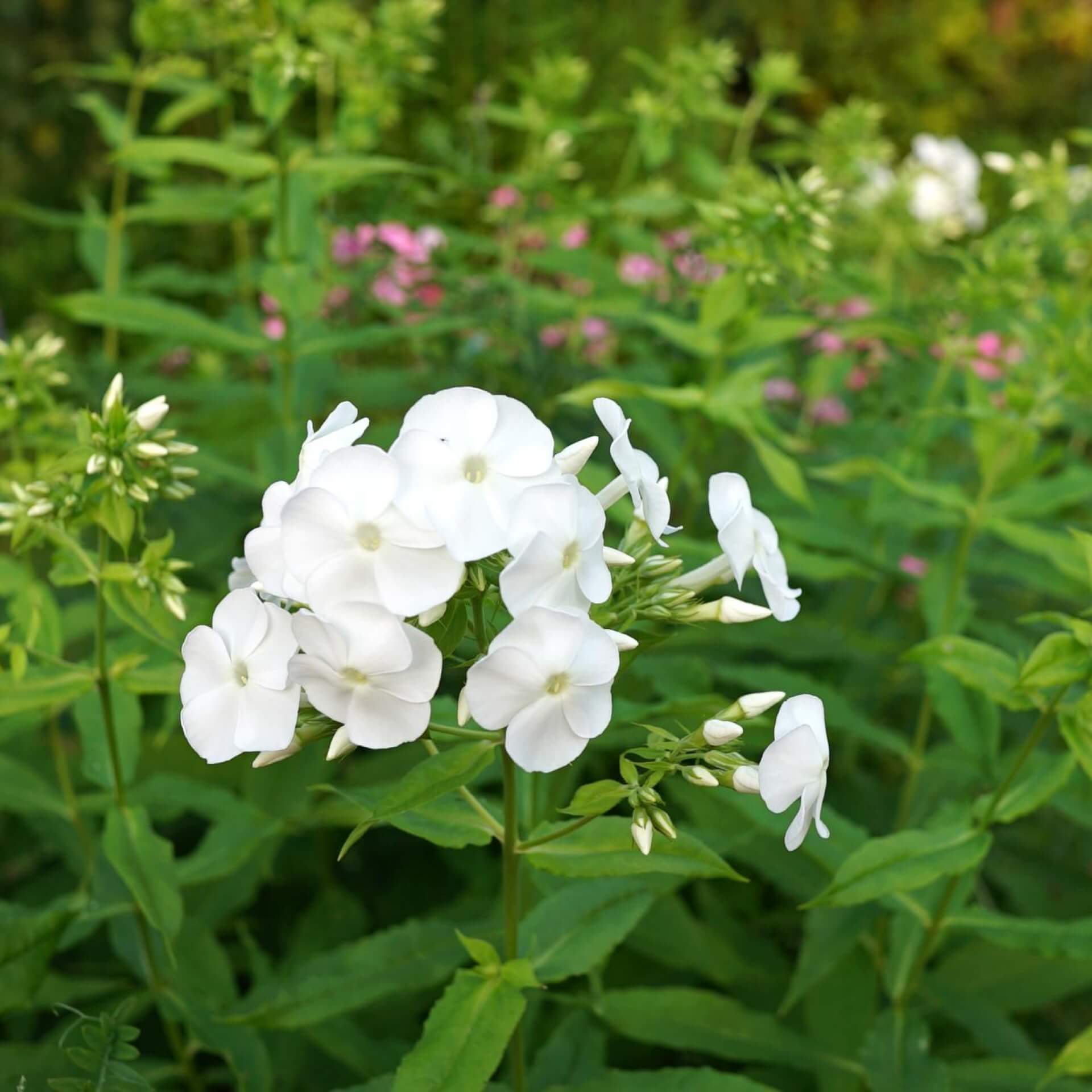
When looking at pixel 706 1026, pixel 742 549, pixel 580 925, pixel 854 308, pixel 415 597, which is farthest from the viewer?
pixel 854 308

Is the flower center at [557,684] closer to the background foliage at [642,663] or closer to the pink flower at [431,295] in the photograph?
the background foliage at [642,663]

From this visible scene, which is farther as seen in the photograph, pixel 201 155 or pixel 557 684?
pixel 201 155

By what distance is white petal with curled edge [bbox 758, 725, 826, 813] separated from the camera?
118cm

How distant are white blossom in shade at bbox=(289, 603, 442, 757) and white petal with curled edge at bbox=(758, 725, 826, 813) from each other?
12.9 inches

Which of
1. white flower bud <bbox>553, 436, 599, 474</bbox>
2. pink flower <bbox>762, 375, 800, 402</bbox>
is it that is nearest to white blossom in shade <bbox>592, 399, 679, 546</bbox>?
white flower bud <bbox>553, 436, 599, 474</bbox>

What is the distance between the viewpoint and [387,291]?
10.9 feet

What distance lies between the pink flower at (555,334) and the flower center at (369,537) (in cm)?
231

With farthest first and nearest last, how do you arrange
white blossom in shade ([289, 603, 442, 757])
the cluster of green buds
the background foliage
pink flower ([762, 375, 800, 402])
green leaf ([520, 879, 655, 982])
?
pink flower ([762, 375, 800, 402])
the background foliage
green leaf ([520, 879, 655, 982])
the cluster of green buds
white blossom in shade ([289, 603, 442, 757])

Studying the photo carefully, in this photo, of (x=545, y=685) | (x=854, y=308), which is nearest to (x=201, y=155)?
(x=545, y=685)

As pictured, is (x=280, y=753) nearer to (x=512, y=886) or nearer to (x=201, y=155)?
(x=512, y=886)

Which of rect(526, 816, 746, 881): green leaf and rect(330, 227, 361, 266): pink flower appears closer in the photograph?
rect(526, 816, 746, 881): green leaf

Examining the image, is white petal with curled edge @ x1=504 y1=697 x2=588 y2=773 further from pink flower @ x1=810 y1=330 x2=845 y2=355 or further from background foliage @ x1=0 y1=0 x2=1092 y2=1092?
pink flower @ x1=810 y1=330 x2=845 y2=355

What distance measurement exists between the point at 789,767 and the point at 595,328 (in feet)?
7.65

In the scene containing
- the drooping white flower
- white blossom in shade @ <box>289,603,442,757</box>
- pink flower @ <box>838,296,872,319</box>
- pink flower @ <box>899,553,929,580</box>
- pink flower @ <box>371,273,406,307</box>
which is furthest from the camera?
pink flower @ <box>838,296,872,319</box>
